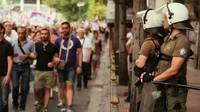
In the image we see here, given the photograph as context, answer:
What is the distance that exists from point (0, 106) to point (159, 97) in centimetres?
468

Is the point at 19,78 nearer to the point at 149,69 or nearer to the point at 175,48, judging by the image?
the point at 149,69

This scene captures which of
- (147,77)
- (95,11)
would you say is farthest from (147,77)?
(95,11)

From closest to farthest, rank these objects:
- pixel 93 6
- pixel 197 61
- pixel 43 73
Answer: pixel 43 73 → pixel 197 61 → pixel 93 6

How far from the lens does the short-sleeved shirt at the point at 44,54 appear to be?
39.8 feet

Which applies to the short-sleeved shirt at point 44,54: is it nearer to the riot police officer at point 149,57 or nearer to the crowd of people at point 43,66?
the crowd of people at point 43,66

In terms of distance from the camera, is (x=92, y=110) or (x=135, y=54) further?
(x=92, y=110)

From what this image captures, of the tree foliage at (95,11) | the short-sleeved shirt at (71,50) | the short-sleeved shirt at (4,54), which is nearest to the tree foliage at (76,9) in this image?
the tree foliage at (95,11)

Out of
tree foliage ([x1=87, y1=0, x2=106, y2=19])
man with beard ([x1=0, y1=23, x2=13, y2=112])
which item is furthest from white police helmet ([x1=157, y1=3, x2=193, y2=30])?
tree foliage ([x1=87, y1=0, x2=106, y2=19])

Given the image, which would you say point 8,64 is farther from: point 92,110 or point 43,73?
point 92,110

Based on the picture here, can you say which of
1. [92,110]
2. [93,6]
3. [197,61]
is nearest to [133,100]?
[92,110]

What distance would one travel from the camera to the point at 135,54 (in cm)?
1105

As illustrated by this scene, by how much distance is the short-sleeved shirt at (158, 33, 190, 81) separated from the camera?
6.72m

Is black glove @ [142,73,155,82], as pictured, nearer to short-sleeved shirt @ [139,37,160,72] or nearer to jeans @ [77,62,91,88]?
short-sleeved shirt @ [139,37,160,72]

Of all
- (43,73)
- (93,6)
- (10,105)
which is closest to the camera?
(43,73)
